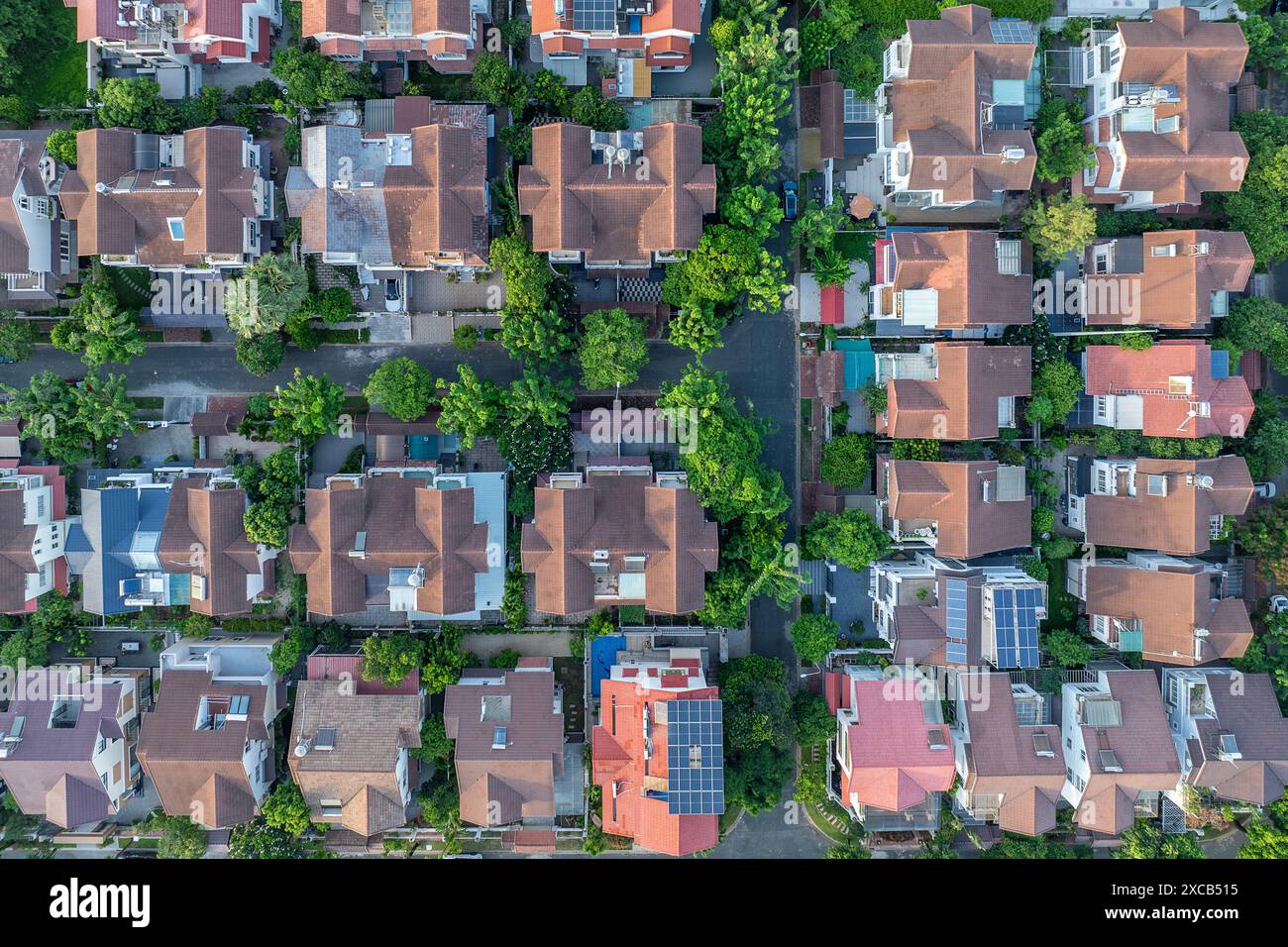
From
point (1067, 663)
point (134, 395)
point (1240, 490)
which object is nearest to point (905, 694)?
point (1067, 663)

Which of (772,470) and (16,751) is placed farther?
(772,470)

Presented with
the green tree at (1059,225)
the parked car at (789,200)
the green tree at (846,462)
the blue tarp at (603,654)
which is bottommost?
the blue tarp at (603,654)

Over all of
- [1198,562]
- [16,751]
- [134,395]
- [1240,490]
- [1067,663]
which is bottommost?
[16,751]

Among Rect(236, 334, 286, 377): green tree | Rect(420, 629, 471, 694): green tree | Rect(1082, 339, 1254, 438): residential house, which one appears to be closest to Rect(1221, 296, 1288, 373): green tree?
Rect(1082, 339, 1254, 438): residential house

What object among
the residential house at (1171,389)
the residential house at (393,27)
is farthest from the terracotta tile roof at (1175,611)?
the residential house at (393,27)

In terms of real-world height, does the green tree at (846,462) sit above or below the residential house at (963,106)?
below

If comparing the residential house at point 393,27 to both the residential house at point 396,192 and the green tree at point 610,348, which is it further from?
the green tree at point 610,348

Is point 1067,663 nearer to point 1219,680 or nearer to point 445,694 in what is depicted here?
point 1219,680
